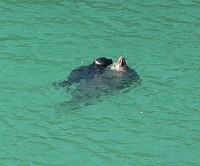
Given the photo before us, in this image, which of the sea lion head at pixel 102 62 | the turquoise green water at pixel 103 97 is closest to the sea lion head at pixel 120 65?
the sea lion head at pixel 102 62

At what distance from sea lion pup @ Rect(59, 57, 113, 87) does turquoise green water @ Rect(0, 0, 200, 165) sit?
307 millimetres

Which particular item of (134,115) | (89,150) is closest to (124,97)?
(134,115)

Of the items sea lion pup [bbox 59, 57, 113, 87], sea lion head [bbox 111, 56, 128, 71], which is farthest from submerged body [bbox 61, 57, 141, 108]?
sea lion pup [bbox 59, 57, 113, 87]

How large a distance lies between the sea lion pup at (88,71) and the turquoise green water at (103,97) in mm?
307

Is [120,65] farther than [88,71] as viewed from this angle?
Yes

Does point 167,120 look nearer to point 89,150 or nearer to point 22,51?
point 89,150

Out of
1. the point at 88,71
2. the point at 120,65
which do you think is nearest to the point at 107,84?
the point at 88,71

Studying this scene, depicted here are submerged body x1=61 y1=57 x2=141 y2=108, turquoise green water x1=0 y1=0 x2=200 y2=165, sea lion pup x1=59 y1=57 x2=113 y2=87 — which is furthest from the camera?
sea lion pup x1=59 y1=57 x2=113 y2=87

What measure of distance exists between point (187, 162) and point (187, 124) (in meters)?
1.18

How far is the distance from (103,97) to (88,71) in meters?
0.88

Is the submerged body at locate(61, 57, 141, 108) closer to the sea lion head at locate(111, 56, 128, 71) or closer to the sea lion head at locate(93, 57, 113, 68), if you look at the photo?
the sea lion head at locate(111, 56, 128, 71)

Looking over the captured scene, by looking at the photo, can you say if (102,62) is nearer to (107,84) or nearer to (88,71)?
(88,71)

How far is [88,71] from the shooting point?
13891 mm

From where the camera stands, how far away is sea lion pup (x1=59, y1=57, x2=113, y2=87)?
44.4 ft
